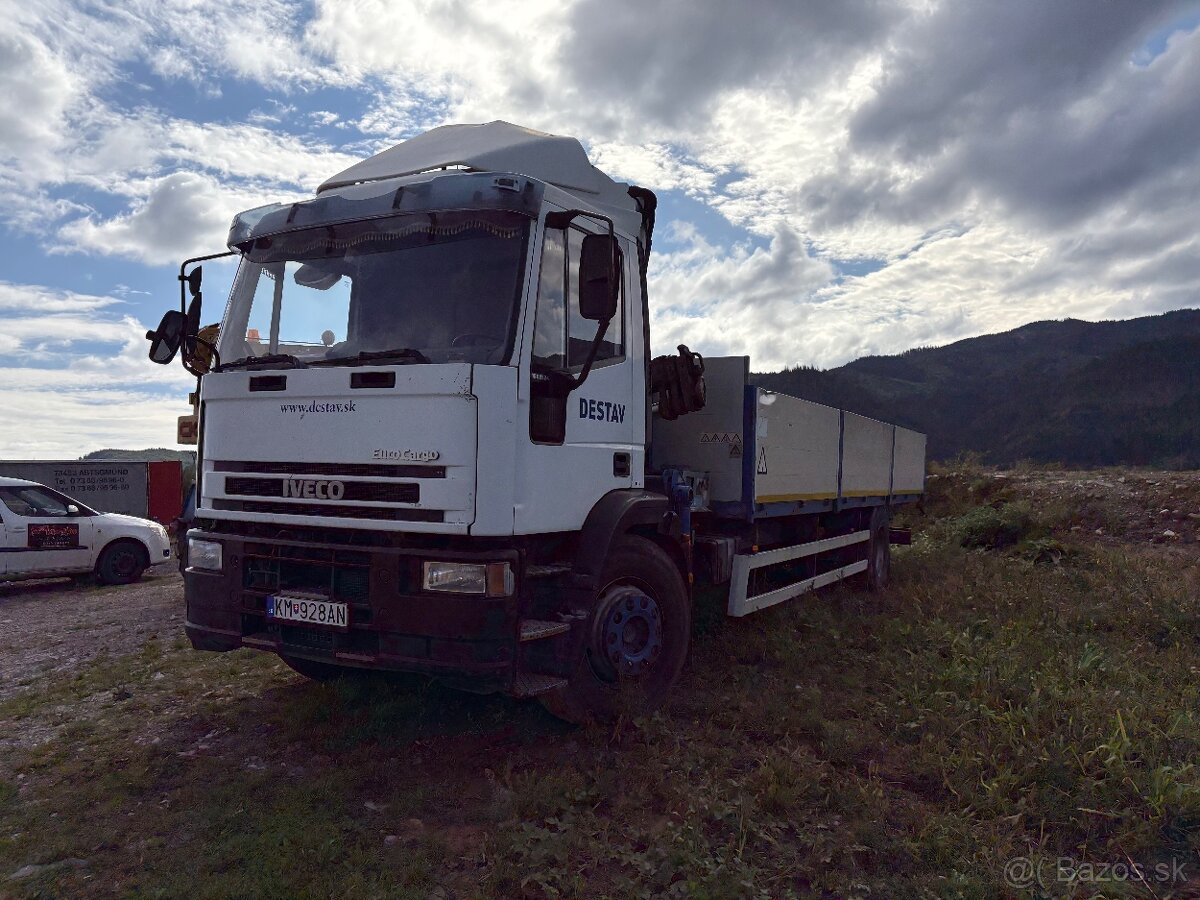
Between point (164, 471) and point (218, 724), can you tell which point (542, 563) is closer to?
point (218, 724)

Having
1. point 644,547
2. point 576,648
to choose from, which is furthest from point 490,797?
point 644,547

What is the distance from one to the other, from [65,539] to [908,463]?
11960 millimetres

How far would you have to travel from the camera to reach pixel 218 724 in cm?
512

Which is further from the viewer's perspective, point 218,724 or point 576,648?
point 218,724

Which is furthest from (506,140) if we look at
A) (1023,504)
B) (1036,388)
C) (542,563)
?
(1036,388)

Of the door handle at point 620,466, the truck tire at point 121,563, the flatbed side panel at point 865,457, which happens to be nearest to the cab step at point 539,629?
the door handle at point 620,466

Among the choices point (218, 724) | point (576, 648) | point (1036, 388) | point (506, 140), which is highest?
point (1036, 388)

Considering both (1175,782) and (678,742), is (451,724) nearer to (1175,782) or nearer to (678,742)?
(678,742)

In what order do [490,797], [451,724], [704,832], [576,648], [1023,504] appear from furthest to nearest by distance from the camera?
[1023,504], [451,724], [576,648], [490,797], [704,832]

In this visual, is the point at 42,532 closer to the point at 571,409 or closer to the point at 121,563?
the point at 121,563

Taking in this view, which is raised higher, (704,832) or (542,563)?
(542,563)

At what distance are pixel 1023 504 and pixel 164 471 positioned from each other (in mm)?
17798

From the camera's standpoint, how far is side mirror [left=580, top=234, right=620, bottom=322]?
4.11 m

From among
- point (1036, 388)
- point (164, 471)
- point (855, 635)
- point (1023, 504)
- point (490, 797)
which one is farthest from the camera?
point (1036, 388)
